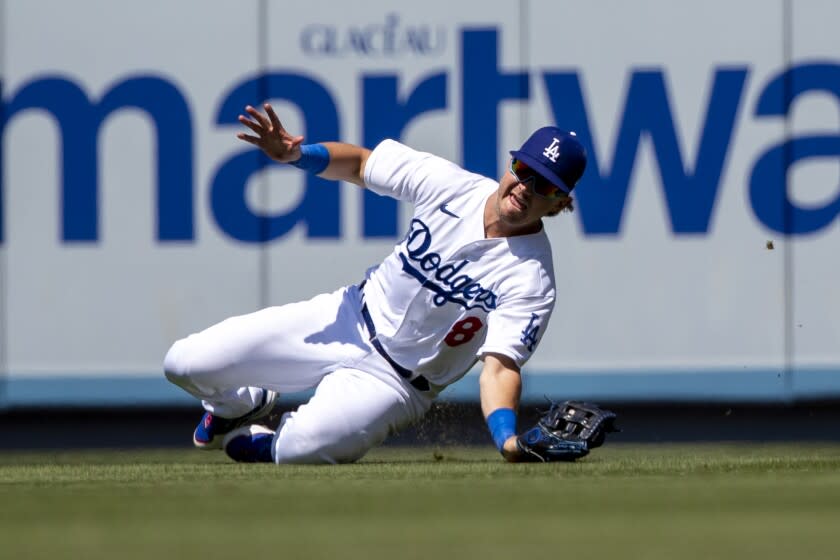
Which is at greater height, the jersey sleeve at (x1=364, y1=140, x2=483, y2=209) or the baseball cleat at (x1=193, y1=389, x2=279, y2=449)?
the jersey sleeve at (x1=364, y1=140, x2=483, y2=209)

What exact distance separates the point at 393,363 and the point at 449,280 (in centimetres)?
45

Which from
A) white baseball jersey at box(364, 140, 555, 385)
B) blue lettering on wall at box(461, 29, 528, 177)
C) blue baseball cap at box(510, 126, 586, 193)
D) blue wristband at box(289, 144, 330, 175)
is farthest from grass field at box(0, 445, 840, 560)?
blue lettering on wall at box(461, 29, 528, 177)

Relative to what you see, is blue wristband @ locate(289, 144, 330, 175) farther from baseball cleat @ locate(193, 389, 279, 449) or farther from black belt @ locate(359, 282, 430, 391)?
baseball cleat @ locate(193, 389, 279, 449)

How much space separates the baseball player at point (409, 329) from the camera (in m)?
6.45

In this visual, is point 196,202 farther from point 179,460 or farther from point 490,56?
point 179,460

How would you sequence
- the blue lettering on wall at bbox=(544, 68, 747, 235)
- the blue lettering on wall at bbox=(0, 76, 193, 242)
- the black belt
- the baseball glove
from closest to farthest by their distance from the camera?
the baseball glove
the black belt
the blue lettering on wall at bbox=(544, 68, 747, 235)
the blue lettering on wall at bbox=(0, 76, 193, 242)

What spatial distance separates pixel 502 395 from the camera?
647 centimetres

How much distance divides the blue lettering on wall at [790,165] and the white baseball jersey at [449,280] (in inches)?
132

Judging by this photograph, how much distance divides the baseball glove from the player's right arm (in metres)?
1.29

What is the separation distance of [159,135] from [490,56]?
1.87 m

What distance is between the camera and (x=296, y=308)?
7.24m

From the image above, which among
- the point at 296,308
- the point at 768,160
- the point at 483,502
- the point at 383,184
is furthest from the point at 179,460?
the point at 768,160

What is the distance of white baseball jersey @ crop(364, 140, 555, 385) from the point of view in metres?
6.51

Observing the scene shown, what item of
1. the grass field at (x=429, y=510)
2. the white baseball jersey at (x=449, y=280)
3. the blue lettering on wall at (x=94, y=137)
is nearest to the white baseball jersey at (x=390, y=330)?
the white baseball jersey at (x=449, y=280)
